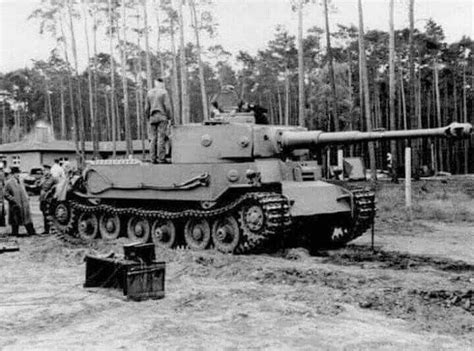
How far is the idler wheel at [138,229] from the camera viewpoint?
13648 millimetres

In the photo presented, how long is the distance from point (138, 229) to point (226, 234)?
236 centimetres

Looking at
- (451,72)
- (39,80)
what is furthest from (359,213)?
(39,80)

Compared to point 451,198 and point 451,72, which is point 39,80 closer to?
point 451,72

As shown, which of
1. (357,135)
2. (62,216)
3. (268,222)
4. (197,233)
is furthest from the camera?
(62,216)

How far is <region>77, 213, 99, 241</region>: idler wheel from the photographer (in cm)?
1485

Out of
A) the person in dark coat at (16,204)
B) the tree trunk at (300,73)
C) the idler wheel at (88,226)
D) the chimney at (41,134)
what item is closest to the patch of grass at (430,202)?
the tree trunk at (300,73)

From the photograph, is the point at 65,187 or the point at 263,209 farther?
the point at 65,187

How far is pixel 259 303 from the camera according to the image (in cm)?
817

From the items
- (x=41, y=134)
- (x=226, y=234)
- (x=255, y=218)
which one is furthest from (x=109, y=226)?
(x=41, y=134)

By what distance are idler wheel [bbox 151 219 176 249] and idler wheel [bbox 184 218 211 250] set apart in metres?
0.29

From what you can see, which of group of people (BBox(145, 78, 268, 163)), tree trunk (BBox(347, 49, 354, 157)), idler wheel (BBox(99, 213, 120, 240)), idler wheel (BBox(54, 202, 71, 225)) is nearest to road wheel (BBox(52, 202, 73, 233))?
idler wheel (BBox(54, 202, 71, 225))

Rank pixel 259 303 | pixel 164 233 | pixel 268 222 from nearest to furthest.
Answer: pixel 259 303, pixel 268 222, pixel 164 233

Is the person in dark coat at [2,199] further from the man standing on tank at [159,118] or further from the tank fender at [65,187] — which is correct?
the man standing on tank at [159,118]

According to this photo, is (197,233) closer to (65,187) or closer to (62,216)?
(65,187)
